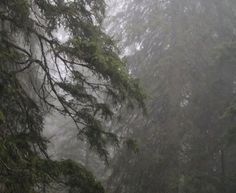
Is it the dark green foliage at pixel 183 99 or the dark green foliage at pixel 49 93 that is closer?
the dark green foliage at pixel 49 93

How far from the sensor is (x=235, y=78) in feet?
33.2

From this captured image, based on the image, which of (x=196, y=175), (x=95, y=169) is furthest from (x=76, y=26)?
(x=95, y=169)

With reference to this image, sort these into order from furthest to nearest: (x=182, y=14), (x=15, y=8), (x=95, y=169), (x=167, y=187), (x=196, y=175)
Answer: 1. (x=95, y=169)
2. (x=182, y=14)
3. (x=167, y=187)
4. (x=196, y=175)
5. (x=15, y=8)

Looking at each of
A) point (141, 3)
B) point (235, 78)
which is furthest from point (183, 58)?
point (141, 3)

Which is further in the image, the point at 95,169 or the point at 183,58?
the point at 95,169

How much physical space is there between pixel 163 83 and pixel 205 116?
4.77 ft

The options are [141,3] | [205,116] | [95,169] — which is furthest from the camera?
[95,169]

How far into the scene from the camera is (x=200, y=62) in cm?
1014

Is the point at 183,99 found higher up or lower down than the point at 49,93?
higher up

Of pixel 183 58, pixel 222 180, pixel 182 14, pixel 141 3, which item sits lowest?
pixel 222 180

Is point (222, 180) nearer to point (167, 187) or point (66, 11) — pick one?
point (167, 187)

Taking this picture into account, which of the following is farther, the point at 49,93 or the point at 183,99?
the point at 183,99

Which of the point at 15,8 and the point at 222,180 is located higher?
the point at 15,8

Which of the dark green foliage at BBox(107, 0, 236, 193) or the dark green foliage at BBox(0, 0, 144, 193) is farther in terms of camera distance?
the dark green foliage at BBox(107, 0, 236, 193)
